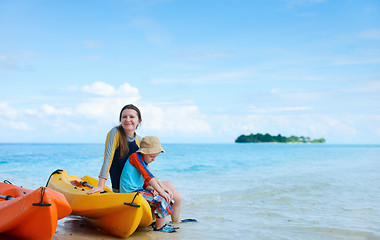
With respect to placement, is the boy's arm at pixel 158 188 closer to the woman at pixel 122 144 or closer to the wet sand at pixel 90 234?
the woman at pixel 122 144

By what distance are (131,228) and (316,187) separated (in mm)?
Result: 6260

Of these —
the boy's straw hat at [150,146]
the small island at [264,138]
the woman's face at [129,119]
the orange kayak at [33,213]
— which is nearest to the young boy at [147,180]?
the boy's straw hat at [150,146]

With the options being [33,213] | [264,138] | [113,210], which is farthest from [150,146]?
[264,138]

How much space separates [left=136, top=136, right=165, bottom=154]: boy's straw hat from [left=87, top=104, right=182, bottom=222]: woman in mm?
287

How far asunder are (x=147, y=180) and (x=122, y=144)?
565mm

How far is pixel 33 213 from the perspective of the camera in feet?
9.49

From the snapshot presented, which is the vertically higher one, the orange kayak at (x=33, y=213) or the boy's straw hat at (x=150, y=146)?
the boy's straw hat at (x=150, y=146)

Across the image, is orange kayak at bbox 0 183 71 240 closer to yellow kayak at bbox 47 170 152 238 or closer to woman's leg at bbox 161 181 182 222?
yellow kayak at bbox 47 170 152 238

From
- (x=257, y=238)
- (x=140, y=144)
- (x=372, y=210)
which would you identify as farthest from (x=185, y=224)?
(x=372, y=210)

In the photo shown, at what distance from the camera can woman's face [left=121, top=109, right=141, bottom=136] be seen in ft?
13.1

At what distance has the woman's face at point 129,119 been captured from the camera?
3.98 m

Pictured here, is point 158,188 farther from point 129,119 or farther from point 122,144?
point 129,119

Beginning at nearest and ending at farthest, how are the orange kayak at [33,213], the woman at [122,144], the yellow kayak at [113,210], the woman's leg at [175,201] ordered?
the orange kayak at [33,213] < the yellow kayak at [113,210] < the woman at [122,144] < the woman's leg at [175,201]

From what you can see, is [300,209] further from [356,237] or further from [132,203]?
[132,203]
